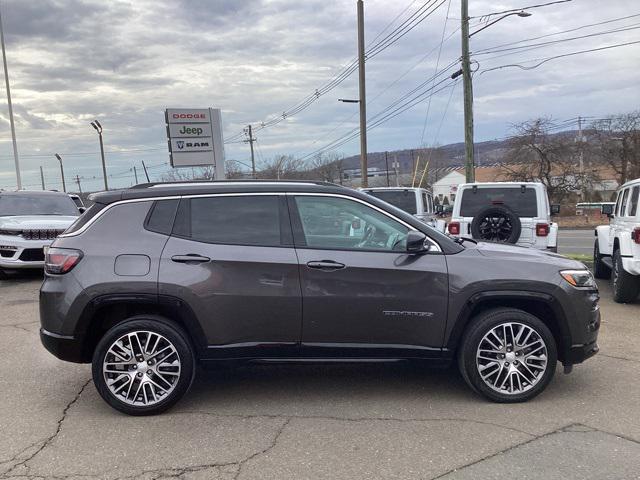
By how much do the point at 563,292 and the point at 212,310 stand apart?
2739 mm

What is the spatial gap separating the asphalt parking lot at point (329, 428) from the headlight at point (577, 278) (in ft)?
3.07

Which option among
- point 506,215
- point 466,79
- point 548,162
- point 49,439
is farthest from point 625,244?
point 548,162

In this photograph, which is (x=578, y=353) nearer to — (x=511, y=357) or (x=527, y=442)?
(x=511, y=357)

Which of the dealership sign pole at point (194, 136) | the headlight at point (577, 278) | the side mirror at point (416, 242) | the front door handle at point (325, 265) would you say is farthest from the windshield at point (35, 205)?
the headlight at point (577, 278)

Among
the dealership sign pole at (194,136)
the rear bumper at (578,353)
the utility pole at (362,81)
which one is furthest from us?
the utility pole at (362,81)

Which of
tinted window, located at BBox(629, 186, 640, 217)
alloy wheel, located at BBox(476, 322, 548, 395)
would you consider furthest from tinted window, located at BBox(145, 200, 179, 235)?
tinted window, located at BBox(629, 186, 640, 217)

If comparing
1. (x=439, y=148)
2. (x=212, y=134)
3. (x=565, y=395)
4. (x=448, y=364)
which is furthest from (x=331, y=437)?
(x=439, y=148)

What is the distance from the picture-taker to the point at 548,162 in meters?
35.0

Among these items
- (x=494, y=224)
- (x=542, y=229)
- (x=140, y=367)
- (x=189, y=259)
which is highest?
(x=189, y=259)

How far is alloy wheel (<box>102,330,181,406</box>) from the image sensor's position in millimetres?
4176

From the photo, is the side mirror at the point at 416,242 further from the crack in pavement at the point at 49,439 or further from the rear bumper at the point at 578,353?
the crack in pavement at the point at 49,439

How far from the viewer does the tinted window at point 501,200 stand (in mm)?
9484

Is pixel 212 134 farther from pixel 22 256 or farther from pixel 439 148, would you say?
pixel 439 148

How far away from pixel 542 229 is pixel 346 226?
5819 millimetres
